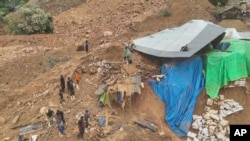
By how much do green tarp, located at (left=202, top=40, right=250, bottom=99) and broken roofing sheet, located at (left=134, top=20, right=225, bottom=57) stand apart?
652mm

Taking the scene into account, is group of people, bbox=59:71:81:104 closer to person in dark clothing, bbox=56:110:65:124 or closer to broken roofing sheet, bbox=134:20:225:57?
person in dark clothing, bbox=56:110:65:124

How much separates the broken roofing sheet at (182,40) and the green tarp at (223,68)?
652 millimetres

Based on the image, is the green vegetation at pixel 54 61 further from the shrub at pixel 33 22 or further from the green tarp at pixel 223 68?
the green tarp at pixel 223 68

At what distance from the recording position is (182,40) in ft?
49.4

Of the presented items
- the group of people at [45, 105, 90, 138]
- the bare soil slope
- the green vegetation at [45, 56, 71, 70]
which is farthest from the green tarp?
the green vegetation at [45, 56, 71, 70]

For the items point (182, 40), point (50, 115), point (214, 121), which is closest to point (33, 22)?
point (182, 40)

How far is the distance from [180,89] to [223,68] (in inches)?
64.7

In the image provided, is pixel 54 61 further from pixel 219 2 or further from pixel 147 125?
pixel 219 2

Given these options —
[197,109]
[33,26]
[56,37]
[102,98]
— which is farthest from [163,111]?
[33,26]

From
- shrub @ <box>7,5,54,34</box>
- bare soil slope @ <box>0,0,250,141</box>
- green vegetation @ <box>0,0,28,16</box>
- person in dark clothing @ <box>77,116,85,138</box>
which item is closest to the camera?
person in dark clothing @ <box>77,116,85,138</box>

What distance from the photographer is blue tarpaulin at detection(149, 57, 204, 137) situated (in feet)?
42.9

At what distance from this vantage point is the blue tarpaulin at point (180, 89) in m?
13.1

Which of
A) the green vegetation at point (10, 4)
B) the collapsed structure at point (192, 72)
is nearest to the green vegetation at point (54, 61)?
the collapsed structure at point (192, 72)

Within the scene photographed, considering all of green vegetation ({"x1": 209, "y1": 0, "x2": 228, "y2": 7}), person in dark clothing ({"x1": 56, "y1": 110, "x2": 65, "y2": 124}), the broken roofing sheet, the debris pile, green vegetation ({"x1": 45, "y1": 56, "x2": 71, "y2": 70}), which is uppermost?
green vegetation ({"x1": 209, "y1": 0, "x2": 228, "y2": 7})
